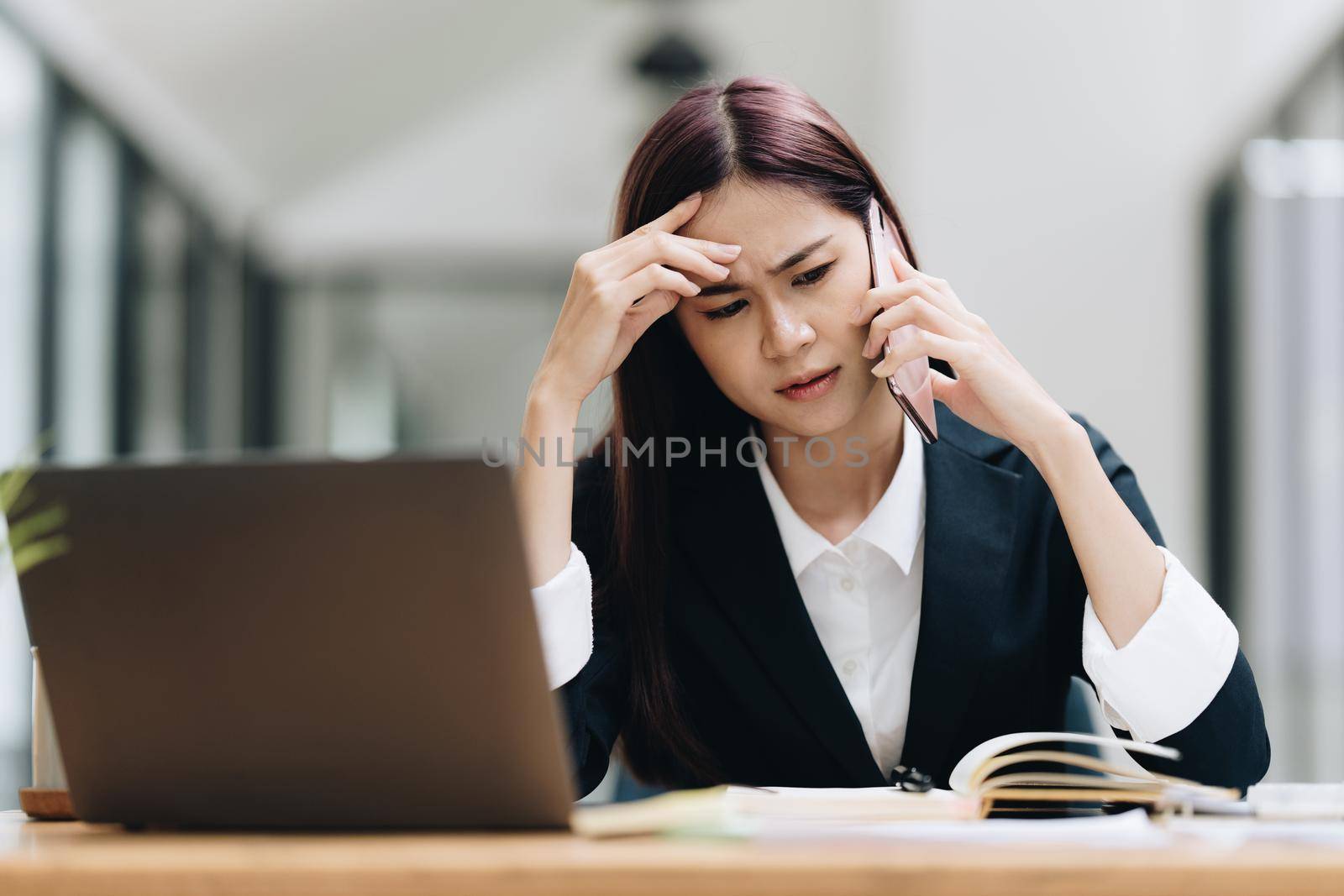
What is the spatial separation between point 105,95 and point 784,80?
356 cm

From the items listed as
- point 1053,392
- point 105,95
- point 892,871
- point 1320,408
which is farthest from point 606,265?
point 105,95

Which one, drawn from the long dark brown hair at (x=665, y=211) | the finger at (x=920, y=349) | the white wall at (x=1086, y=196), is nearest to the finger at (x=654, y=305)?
the long dark brown hair at (x=665, y=211)

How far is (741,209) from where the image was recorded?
1242mm

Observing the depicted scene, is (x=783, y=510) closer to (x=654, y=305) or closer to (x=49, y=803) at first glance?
(x=654, y=305)

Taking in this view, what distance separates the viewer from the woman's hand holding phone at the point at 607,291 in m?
1.18

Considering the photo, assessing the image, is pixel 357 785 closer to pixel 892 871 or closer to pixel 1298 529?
pixel 892 871

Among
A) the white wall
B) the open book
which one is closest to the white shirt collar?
the open book

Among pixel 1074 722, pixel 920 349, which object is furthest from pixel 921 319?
pixel 1074 722

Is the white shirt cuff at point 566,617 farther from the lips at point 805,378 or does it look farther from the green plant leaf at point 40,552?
the green plant leaf at point 40,552

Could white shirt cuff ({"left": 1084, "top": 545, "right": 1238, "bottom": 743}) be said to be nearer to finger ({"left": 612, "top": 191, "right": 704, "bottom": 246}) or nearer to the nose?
the nose

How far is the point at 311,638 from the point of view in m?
0.70

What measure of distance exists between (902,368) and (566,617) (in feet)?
1.35

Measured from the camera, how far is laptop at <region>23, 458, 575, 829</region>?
0.68 metres

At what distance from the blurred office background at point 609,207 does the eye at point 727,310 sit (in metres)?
0.29
